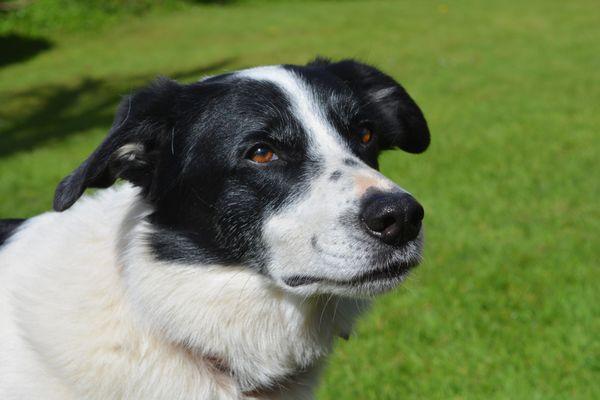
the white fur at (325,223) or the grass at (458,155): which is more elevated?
the white fur at (325,223)

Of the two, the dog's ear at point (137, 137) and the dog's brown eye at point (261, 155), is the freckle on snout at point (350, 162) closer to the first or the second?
the dog's brown eye at point (261, 155)

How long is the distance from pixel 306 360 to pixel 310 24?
17736 millimetres

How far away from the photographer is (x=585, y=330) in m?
4.47

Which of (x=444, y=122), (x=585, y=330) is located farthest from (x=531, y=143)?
(x=585, y=330)

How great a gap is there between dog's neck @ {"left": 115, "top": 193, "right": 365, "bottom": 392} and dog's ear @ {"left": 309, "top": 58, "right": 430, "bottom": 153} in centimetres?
90

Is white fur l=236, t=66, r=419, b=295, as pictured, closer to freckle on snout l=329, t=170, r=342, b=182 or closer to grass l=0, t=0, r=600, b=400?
freckle on snout l=329, t=170, r=342, b=182

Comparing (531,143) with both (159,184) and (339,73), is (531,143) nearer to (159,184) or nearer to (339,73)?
(339,73)

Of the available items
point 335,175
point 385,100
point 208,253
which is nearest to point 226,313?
point 208,253

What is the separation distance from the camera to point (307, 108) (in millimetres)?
2744

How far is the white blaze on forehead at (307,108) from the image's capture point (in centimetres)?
268

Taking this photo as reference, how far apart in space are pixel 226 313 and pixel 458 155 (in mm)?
Answer: 5869

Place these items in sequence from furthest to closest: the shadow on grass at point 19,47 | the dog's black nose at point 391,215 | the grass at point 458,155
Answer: the shadow on grass at point 19,47
the grass at point 458,155
the dog's black nose at point 391,215

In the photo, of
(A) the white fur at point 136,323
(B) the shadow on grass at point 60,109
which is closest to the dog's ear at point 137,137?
(A) the white fur at point 136,323

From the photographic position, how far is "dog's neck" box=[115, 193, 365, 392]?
2.60m
